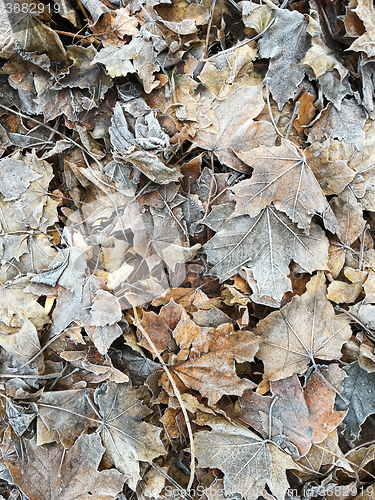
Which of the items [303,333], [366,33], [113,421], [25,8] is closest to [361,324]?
[303,333]

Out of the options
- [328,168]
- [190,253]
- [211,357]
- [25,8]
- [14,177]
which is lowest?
[211,357]

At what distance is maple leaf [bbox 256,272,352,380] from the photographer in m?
1.53

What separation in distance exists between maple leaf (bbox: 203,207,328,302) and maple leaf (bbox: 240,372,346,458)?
1.55ft

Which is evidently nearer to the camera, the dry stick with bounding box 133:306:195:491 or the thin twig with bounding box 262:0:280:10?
the dry stick with bounding box 133:306:195:491

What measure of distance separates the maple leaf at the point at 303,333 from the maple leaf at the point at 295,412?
0.08m

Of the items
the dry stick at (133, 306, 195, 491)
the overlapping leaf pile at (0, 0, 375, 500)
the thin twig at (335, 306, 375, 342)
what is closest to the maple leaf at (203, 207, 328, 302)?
the overlapping leaf pile at (0, 0, 375, 500)

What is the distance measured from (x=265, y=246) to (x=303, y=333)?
0.41 meters

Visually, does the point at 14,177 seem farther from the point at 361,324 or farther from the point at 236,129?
the point at 361,324

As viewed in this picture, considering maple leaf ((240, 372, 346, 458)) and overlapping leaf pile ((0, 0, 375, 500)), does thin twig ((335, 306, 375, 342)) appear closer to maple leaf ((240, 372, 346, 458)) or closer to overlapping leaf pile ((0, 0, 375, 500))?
overlapping leaf pile ((0, 0, 375, 500))

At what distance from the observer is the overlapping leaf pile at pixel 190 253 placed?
1.50m

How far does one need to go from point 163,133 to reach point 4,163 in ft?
2.54

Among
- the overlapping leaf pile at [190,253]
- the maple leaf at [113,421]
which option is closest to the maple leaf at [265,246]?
the overlapping leaf pile at [190,253]

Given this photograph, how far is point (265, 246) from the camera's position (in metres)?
1.54

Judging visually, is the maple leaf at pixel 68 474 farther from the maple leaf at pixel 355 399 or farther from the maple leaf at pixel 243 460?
the maple leaf at pixel 355 399
